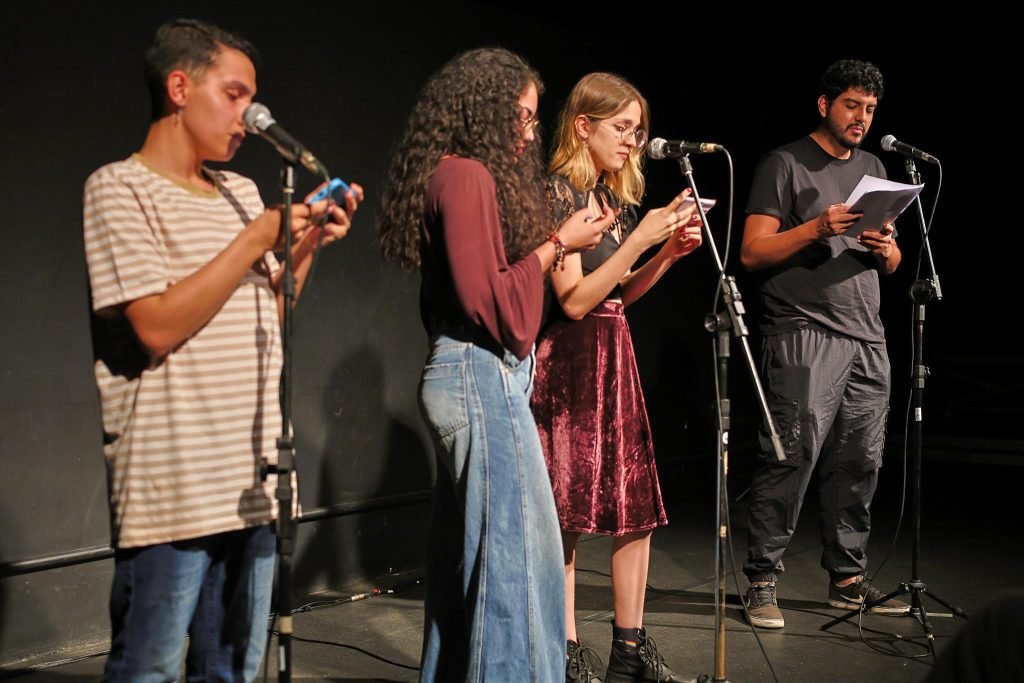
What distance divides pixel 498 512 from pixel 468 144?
0.76 meters

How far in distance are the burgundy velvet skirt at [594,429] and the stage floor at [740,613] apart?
1.59ft

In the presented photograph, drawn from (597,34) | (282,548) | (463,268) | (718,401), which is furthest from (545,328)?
(597,34)

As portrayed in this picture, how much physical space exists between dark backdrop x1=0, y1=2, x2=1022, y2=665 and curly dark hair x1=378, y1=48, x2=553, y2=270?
0.78 m

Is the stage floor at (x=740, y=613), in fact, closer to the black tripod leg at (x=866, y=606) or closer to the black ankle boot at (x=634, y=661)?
the black tripod leg at (x=866, y=606)

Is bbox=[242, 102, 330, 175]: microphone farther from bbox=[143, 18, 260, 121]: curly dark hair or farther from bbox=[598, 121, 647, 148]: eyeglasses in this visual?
bbox=[598, 121, 647, 148]: eyeglasses

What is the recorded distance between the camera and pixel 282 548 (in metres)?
1.80

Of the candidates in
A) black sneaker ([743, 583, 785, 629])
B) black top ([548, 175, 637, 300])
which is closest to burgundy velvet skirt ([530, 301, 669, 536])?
black top ([548, 175, 637, 300])

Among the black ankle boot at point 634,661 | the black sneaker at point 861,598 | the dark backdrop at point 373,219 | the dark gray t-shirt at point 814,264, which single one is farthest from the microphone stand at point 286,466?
the black sneaker at point 861,598

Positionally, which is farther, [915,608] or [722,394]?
[915,608]

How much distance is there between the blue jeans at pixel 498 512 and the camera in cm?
217

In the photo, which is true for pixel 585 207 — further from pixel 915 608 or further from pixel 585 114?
pixel 915 608

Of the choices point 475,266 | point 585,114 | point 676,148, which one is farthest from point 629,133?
point 475,266

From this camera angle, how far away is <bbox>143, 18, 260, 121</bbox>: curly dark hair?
183 cm

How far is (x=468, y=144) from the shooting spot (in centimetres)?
224
